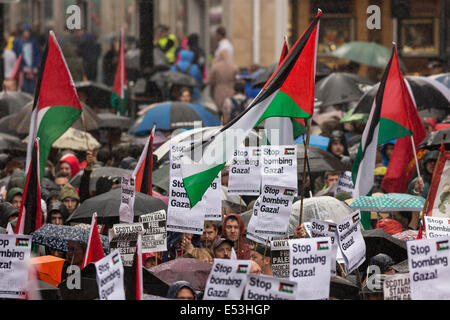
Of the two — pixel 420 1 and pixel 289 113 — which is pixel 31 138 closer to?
pixel 289 113

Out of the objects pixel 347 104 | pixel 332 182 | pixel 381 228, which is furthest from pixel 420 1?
pixel 381 228

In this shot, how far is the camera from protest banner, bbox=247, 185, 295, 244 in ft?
33.6

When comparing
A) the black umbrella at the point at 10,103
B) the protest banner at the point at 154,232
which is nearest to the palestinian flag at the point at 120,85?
the black umbrella at the point at 10,103

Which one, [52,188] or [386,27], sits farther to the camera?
[386,27]

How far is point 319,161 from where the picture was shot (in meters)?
13.7

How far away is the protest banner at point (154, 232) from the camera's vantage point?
10352 millimetres

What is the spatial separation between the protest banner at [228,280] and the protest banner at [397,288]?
1.05 metres

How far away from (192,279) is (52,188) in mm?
4639

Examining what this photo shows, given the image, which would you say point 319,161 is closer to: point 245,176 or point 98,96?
point 245,176

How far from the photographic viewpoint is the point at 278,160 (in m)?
10.5

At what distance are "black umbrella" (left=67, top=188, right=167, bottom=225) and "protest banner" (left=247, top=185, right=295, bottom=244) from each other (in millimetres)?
1386

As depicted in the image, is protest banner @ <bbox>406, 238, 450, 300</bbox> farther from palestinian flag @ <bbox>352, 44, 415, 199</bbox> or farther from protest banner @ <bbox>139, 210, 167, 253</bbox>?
palestinian flag @ <bbox>352, 44, 415, 199</bbox>

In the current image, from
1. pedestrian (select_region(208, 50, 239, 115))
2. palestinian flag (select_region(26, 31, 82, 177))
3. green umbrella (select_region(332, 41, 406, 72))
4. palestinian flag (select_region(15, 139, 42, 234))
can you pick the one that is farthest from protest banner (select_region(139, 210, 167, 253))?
pedestrian (select_region(208, 50, 239, 115))

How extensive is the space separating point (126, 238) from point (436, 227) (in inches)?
97.3
